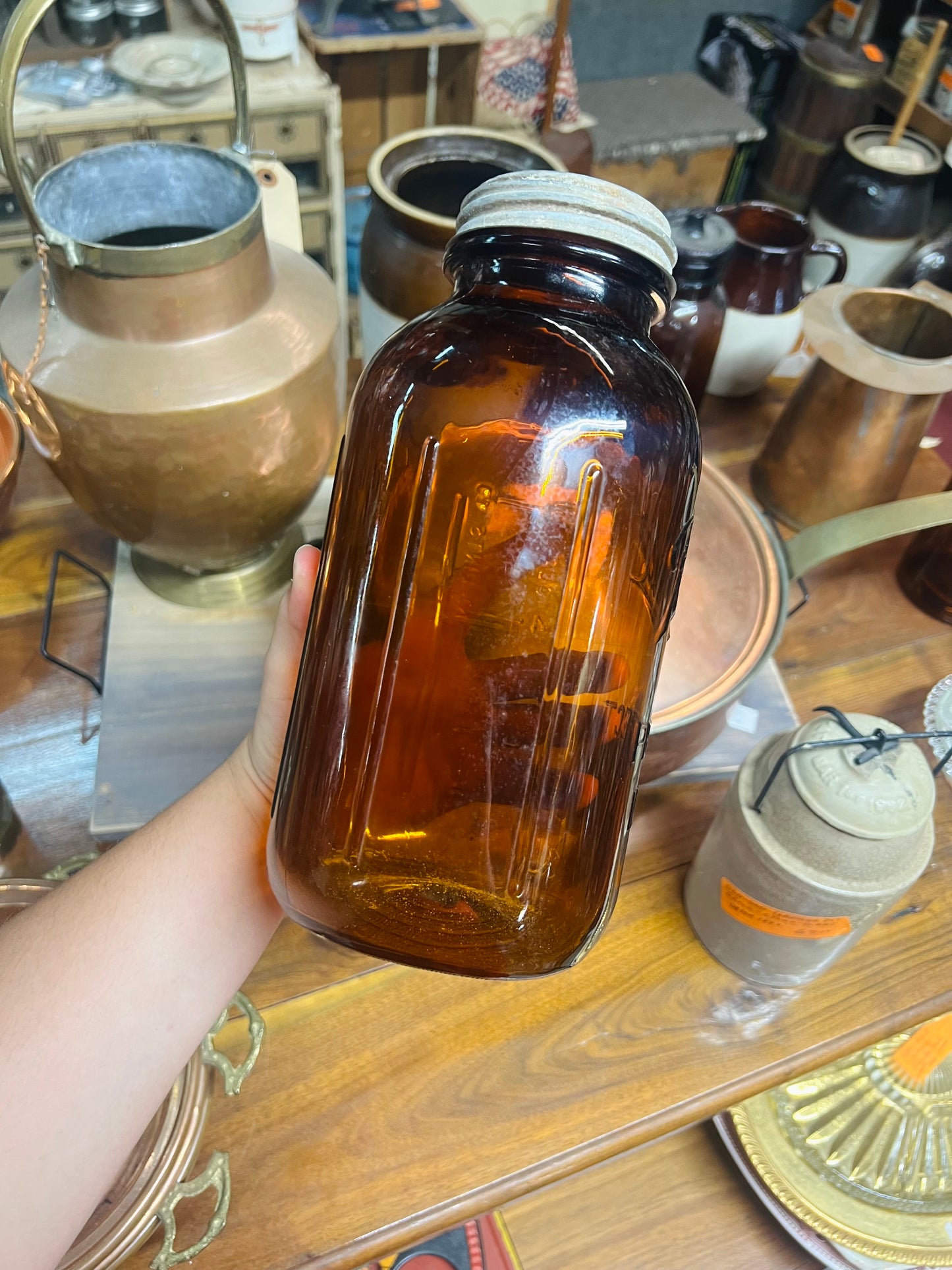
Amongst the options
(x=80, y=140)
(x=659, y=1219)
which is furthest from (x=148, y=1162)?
(x=80, y=140)

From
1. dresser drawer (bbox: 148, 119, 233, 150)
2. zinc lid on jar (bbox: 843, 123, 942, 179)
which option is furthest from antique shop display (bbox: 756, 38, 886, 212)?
dresser drawer (bbox: 148, 119, 233, 150)

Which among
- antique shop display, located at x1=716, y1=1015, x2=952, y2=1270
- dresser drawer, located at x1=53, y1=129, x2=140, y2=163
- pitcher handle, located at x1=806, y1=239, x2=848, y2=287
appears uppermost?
pitcher handle, located at x1=806, y1=239, x2=848, y2=287

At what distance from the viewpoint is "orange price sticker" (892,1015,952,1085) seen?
29.1 inches

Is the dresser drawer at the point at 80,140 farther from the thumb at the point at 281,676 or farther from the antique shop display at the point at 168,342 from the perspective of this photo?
the thumb at the point at 281,676

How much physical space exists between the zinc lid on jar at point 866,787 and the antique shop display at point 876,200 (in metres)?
1.07

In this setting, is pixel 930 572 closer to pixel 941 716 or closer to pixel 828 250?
pixel 941 716

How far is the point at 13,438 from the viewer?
59cm

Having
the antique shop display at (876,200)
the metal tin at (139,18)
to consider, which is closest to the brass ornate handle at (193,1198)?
the antique shop display at (876,200)

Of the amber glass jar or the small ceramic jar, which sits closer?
the amber glass jar

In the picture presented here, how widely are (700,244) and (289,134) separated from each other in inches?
41.4

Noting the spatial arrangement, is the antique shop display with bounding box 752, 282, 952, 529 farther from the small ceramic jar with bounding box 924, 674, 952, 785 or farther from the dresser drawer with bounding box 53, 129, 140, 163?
the dresser drawer with bounding box 53, 129, 140, 163

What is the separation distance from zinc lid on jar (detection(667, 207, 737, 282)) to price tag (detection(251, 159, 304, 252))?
0.92ft

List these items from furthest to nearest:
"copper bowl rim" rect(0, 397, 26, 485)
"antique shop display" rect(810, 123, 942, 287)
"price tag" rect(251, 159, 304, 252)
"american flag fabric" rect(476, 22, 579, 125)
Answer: "american flag fabric" rect(476, 22, 579, 125) < "antique shop display" rect(810, 123, 942, 287) < "price tag" rect(251, 159, 304, 252) < "copper bowl rim" rect(0, 397, 26, 485)

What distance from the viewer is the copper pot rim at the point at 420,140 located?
62 cm
